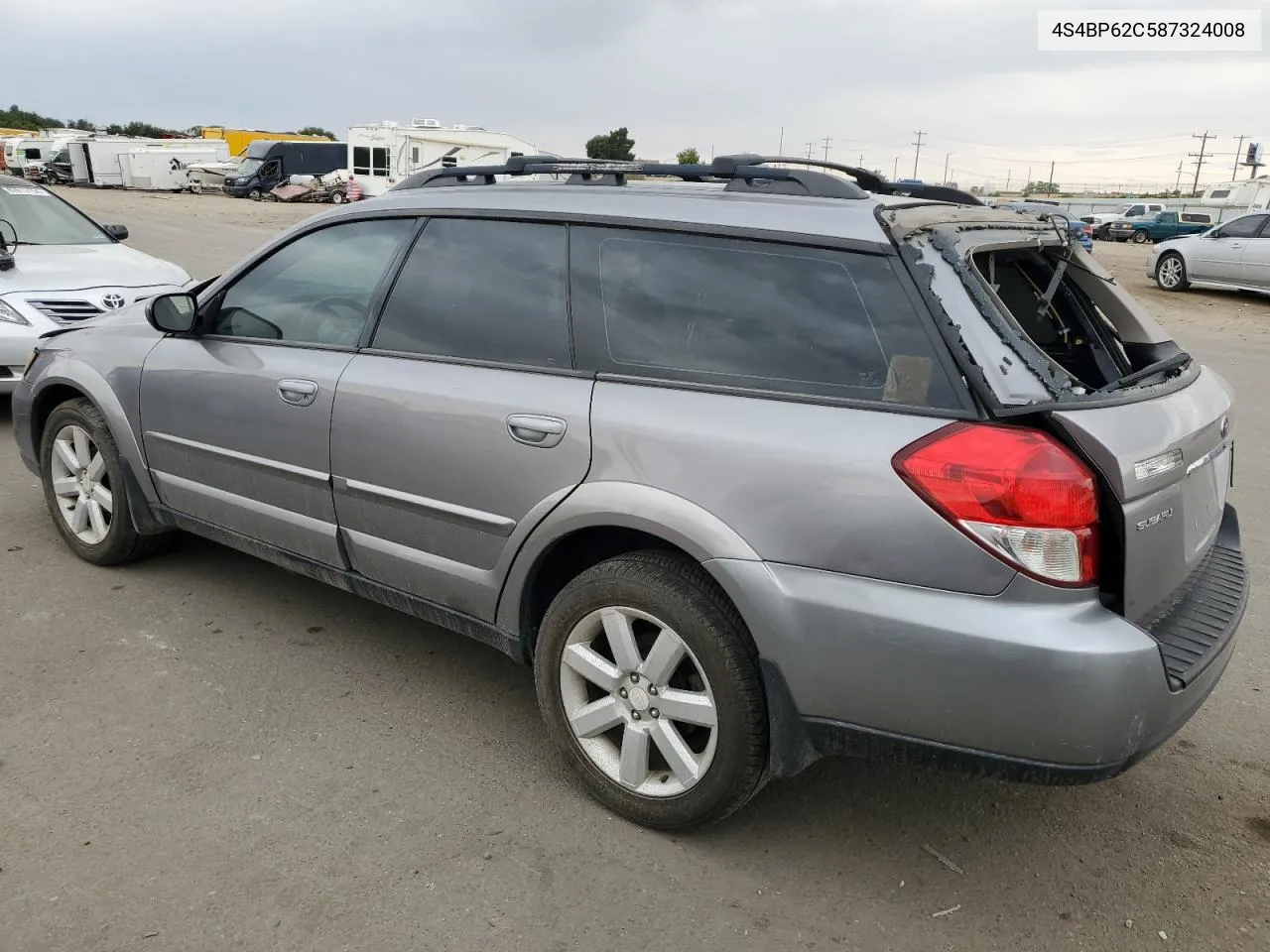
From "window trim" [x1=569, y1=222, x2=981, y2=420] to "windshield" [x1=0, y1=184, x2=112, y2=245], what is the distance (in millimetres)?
7047

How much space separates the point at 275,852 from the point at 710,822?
1.14 meters

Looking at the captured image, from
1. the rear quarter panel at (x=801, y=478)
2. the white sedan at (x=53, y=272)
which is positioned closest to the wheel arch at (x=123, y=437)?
the rear quarter panel at (x=801, y=478)

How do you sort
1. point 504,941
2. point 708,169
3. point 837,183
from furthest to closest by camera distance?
point 708,169 → point 837,183 → point 504,941

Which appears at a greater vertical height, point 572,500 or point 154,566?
point 572,500

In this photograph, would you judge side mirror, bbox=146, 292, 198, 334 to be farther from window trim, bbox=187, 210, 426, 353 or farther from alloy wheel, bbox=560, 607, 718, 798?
alloy wheel, bbox=560, 607, 718, 798

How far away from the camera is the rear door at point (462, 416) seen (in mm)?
2914

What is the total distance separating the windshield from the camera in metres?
8.18

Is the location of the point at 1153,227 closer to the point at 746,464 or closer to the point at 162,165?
the point at 162,165

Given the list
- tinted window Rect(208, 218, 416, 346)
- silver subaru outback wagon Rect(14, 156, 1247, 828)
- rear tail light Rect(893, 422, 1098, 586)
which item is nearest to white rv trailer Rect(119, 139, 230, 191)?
tinted window Rect(208, 218, 416, 346)

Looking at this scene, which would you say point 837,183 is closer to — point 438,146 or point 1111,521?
point 1111,521

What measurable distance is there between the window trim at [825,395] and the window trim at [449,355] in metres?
0.03

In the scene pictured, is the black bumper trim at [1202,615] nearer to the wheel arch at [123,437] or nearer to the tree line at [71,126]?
the wheel arch at [123,437]

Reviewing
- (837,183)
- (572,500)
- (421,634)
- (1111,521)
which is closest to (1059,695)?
(1111,521)

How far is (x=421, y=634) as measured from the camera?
13.3 ft
